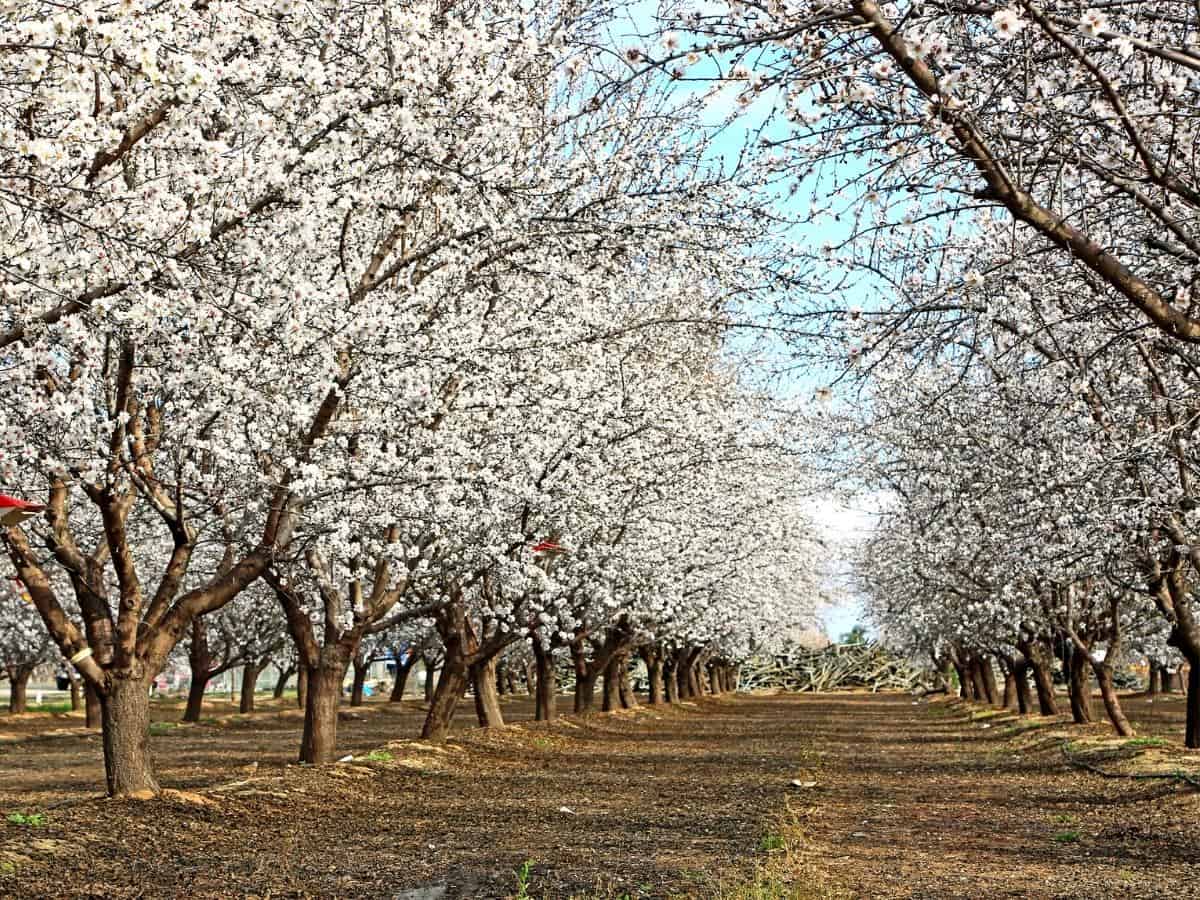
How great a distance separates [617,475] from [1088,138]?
1251 centimetres

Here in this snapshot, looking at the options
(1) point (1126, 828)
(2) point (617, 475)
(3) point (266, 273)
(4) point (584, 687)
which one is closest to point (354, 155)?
(3) point (266, 273)

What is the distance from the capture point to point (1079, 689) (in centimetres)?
2764

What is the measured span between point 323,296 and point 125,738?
4996mm

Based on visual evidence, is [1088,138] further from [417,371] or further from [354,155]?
[417,371]

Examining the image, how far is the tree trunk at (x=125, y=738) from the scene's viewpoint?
1196 centimetres

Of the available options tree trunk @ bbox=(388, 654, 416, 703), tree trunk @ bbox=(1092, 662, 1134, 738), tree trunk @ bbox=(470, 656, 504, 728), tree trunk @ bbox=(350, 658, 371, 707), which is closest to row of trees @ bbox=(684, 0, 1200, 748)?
tree trunk @ bbox=(1092, 662, 1134, 738)

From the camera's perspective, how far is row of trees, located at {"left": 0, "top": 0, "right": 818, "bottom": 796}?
302 inches

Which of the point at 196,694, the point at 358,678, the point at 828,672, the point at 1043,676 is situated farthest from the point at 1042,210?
the point at 828,672

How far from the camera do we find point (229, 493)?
12.9 m

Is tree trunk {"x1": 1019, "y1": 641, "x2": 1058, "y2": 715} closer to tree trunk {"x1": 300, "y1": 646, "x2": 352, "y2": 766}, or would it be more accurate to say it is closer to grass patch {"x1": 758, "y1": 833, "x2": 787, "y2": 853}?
tree trunk {"x1": 300, "y1": 646, "x2": 352, "y2": 766}

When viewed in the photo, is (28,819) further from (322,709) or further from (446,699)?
(446,699)

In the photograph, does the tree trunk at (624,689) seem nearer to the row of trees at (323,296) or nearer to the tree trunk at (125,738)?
the row of trees at (323,296)

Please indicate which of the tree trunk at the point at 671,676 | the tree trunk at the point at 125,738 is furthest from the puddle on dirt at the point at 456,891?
the tree trunk at the point at 671,676

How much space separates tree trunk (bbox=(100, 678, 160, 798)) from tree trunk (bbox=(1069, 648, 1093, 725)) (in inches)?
807
